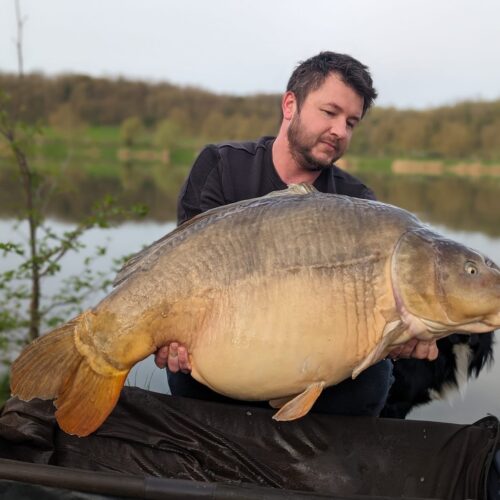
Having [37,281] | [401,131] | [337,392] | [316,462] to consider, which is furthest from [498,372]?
[401,131]

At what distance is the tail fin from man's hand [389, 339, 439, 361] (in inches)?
24.8

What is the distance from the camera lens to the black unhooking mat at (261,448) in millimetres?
1526

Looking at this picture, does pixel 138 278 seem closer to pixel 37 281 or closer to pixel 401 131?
pixel 37 281

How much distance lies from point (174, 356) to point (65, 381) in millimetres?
237

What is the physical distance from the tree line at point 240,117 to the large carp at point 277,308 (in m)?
17.4

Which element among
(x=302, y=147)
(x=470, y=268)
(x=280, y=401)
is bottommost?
(x=280, y=401)

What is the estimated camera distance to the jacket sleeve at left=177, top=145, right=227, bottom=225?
1963 mm

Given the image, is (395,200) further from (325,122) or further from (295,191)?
(295,191)

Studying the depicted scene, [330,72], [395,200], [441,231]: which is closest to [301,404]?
[330,72]

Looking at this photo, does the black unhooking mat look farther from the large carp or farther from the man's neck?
the man's neck

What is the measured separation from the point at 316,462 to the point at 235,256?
24.2 inches

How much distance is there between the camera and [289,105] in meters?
2.05

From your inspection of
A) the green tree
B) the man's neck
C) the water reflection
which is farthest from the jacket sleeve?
the green tree

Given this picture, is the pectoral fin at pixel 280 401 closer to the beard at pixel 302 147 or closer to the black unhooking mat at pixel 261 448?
the black unhooking mat at pixel 261 448
